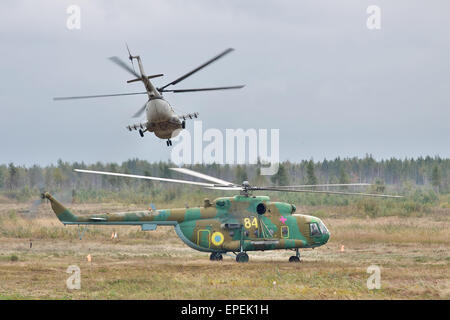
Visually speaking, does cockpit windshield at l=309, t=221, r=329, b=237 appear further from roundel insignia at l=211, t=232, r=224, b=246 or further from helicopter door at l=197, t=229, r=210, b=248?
helicopter door at l=197, t=229, r=210, b=248

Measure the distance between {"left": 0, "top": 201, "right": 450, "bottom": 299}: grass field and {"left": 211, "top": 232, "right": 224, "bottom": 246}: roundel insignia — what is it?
0.98 m

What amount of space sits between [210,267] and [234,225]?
9.91 ft

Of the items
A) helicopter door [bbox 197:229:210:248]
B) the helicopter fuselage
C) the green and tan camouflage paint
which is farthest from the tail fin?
helicopter door [bbox 197:229:210:248]

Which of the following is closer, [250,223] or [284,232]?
[250,223]

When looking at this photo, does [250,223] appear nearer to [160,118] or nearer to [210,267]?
[210,267]

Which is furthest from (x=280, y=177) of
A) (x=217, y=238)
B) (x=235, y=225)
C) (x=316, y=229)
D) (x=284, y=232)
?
(x=217, y=238)

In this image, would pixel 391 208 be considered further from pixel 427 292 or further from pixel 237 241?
pixel 427 292

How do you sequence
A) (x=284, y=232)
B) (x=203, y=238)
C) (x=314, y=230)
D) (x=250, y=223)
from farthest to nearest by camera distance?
(x=314, y=230) < (x=284, y=232) < (x=250, y=223) < (x=203, y=238)

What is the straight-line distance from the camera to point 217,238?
3388cm

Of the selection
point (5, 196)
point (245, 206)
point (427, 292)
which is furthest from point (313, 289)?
point (5, 196)

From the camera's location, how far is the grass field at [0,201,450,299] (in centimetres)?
2503
